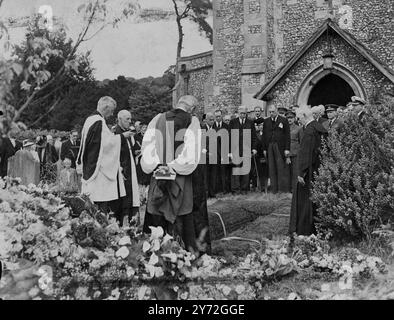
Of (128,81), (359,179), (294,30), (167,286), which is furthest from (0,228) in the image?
(128,81)

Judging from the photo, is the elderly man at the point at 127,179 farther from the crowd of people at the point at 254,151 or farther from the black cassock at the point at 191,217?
the crowd of people at the point at 254,151

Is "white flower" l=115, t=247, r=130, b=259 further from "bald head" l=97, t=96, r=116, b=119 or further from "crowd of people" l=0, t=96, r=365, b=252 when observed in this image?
Answer: "bald head" l=97, t=96, r=116, b=119

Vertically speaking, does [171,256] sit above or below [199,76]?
below

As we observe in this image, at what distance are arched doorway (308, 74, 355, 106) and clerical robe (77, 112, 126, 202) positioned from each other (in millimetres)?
11170

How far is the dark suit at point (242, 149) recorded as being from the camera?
14266 millimetres

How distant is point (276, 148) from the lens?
14.1 metres

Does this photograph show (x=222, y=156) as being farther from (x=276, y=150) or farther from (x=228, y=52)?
(x=228, y=52)

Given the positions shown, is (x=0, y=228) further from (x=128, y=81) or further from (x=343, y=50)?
(x=128, y=81)

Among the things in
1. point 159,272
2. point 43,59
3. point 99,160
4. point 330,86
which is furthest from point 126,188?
point 330,86

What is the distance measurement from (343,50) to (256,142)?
4.69m

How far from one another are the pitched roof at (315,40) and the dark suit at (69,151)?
5519 mm

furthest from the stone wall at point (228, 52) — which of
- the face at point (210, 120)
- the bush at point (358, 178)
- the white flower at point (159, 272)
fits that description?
the white flower at point (159, 272)

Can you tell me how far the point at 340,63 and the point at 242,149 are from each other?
4.71 m

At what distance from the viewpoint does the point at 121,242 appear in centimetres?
595
